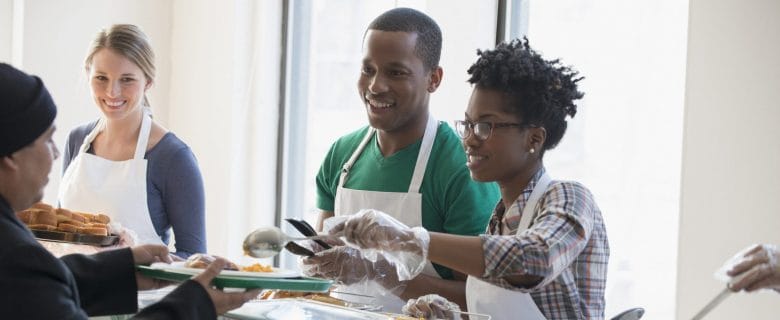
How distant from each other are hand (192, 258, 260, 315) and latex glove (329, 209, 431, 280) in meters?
0.32

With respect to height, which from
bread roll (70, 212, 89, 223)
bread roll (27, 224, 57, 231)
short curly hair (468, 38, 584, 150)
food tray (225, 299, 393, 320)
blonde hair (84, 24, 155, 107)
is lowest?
food tray (225, 299, 393, 320)

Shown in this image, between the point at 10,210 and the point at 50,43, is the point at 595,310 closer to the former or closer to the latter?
the point at 10,210

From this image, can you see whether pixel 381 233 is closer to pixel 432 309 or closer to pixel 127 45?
pixel 432 309

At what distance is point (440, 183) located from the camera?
288 cm

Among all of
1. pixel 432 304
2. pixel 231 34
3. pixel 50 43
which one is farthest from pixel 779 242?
pixel 50 43

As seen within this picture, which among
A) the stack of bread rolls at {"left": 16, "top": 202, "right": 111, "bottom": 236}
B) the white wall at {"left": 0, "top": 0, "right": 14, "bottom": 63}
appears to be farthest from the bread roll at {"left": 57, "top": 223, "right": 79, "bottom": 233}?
the white wall at {"left": 0, "top": 0, "right": 14, "bottom": 63}

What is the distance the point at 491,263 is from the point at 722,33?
4.70 feet

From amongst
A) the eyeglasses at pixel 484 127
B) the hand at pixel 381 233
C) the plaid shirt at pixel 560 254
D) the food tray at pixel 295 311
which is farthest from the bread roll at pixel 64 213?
the plaid shirt at pixel 560 254

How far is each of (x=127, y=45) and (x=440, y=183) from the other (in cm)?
138

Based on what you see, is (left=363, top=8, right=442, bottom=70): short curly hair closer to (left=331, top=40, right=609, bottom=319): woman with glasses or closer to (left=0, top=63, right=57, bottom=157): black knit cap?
(left=331, top=40, right=609, bottom=319): woman with glasses

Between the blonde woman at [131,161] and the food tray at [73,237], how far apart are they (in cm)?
35

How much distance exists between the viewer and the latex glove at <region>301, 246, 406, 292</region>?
274cm

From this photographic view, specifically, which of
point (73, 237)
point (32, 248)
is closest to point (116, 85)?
point (73, 237)

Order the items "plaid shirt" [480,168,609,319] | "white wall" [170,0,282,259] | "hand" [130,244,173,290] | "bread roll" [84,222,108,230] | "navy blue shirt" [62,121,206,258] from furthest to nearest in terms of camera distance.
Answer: "white wall" [170,0,282,259] → "navy blue shirt" [62,121,206,258] → "bread roll" [84,222,108,230] → "hand" [130,244,173,290] → "plaid shirt" [480,168,609,319]
